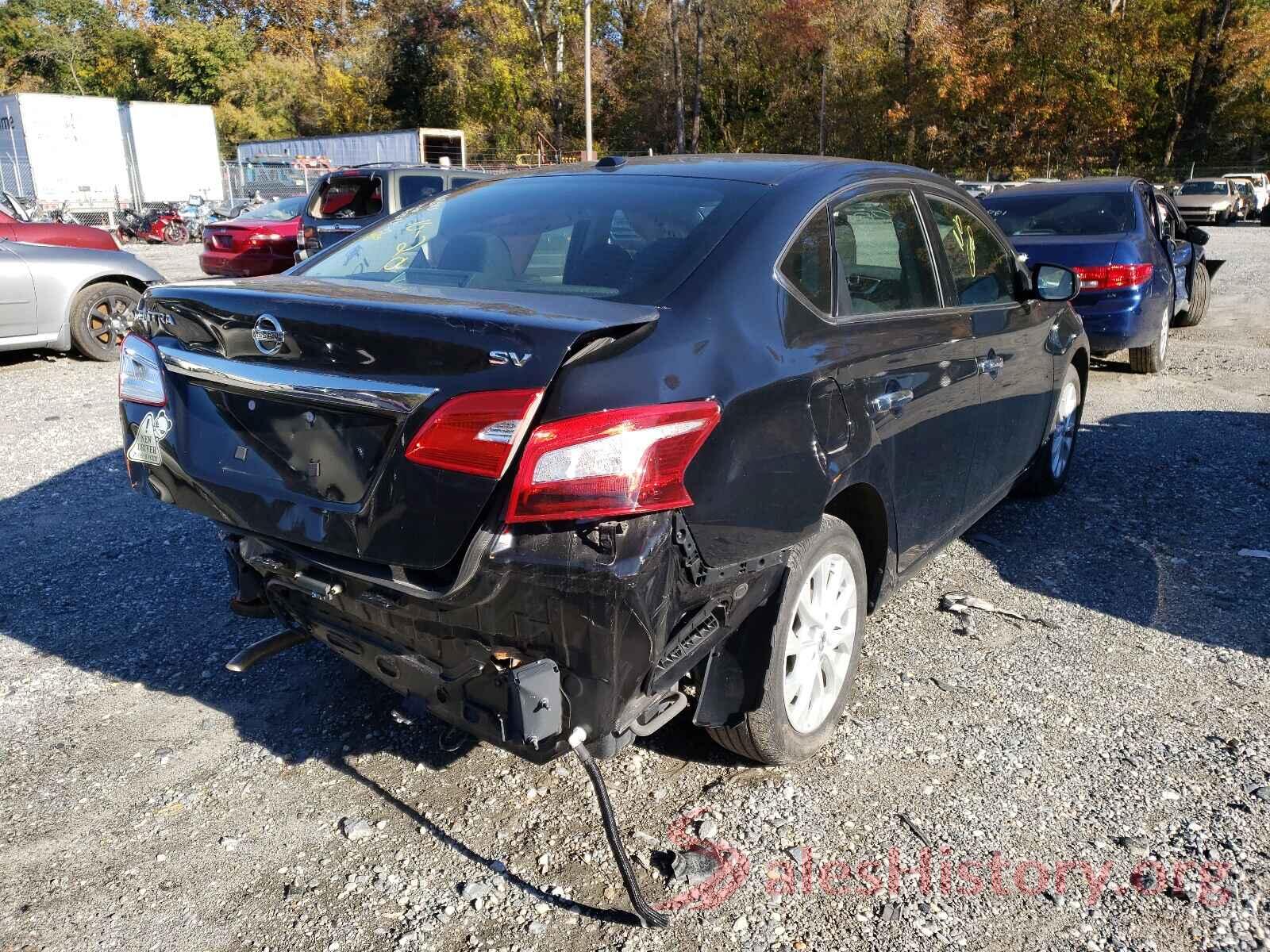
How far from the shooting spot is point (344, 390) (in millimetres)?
2406

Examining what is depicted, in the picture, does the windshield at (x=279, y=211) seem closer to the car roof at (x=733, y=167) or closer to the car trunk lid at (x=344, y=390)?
the car roof at (x=733, y=167)

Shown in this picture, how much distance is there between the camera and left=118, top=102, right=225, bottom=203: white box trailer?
95.2ft

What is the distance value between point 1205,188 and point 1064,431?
3499 cm

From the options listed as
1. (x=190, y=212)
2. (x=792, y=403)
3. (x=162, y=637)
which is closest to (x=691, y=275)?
(x=792, y=403)

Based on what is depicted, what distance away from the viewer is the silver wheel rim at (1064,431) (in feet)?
17.7

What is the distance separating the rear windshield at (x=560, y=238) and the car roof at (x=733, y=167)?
0.06m

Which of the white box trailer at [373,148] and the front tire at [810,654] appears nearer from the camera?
the front tire at [810,654]

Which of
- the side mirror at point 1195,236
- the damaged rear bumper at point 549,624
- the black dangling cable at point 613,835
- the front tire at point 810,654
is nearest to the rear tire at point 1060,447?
the front tire at point 810,654

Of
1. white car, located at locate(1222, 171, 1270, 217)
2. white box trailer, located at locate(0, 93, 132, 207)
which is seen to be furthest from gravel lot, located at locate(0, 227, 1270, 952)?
white car, located at locate(1222, 171, 1270, 217)

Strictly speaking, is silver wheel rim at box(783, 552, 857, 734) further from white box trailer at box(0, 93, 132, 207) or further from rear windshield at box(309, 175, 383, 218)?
white box trailer at box(0, 93, 132, 207)

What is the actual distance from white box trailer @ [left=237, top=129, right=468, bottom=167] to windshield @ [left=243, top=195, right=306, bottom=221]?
15729mm

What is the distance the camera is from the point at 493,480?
7.28ft

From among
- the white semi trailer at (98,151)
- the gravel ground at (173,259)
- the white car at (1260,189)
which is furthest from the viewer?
the white car at (1260,189)

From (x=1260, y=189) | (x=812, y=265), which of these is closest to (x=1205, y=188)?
(x=1260, y=189)
